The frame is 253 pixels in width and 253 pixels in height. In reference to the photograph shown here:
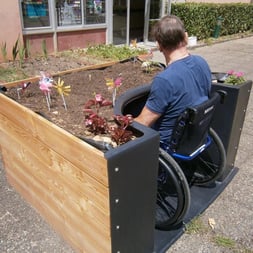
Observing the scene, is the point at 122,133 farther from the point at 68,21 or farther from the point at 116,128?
the point at 68,21

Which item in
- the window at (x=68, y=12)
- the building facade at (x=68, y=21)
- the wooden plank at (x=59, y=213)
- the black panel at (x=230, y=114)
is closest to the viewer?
the wooden plank at (x=59, y=213)

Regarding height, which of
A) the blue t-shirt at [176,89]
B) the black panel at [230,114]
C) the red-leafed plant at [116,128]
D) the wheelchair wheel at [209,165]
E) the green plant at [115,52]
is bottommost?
the wheelchair wheel at [209,165]

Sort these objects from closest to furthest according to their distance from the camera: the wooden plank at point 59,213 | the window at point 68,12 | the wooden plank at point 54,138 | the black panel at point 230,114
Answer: the wooden plank at point 54,138 → the wooden plank at point 59,213 → the black panel at point 230,114 → the window at point 68,12

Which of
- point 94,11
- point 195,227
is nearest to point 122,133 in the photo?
point 195,227

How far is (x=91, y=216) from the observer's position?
161 cm

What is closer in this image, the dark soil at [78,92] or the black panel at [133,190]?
the black panel at [133,190]

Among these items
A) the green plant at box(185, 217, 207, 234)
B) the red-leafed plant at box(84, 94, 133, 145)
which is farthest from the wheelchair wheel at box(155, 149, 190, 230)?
the red-leafed plant at box(84, 94, 133, 145)

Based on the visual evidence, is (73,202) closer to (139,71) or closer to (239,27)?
(139,71)

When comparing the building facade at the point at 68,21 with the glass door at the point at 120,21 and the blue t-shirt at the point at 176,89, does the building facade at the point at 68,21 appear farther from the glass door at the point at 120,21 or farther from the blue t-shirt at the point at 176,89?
the blue t-shirt at the point at 176,89

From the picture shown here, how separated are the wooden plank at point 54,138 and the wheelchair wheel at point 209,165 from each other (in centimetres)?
123

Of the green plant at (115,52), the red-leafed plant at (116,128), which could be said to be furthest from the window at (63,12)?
the red-leafed plant at (116,128)

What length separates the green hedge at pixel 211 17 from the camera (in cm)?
959

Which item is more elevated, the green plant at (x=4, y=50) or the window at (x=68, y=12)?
the window at (x=68, y=12)

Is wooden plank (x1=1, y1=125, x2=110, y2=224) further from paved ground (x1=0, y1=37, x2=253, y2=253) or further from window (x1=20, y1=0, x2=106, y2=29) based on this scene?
window (x1=20, y1=0, x2=106, y2=29)
